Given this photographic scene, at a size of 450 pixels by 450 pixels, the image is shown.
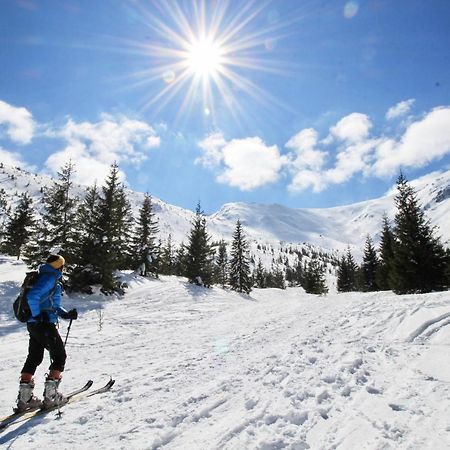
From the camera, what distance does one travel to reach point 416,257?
24.8 metres

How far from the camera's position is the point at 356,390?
515cm

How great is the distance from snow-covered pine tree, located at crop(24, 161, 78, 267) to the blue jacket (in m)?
16.1

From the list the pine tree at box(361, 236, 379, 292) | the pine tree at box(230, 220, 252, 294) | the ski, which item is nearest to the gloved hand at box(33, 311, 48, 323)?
the ski

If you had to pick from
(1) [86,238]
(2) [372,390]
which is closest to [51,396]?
(2) [372,390]

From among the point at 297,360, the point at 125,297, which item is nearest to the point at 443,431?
the point at 297,360

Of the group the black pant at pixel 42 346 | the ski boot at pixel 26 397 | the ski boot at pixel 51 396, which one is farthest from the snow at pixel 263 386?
the black pant at pixel 42 346

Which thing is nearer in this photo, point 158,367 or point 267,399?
point 267,399

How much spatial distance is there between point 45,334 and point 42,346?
240 millimetres

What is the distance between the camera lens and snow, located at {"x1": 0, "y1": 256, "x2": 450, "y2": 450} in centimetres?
392

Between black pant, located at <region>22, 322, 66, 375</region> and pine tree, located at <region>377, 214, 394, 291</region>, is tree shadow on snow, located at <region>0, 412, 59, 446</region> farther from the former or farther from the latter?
pine tree, located at <region>377, 214, 394, 291</region>

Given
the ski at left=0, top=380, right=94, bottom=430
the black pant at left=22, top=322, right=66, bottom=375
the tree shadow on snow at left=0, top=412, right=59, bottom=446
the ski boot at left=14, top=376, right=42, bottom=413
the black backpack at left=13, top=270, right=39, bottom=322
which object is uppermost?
the black backpack at left=13, top=270, right=39, bottom=322

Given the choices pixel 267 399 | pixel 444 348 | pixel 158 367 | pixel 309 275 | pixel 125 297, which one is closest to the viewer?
pixel 267 399

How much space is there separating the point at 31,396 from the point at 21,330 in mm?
8635

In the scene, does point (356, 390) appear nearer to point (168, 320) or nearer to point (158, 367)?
point (158, 367)
